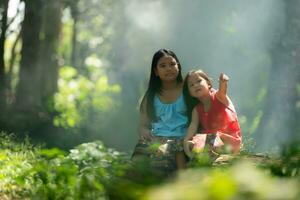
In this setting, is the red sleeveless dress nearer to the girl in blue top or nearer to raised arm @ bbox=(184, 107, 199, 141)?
raised arm @ bbox=(184, 107, 199, 141)

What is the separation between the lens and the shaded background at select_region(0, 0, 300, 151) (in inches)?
642

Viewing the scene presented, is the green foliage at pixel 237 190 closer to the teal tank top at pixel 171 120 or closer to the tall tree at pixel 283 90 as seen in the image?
the teal tank top at pixel 171 120

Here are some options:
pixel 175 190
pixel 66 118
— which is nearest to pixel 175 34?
pixel 66 118

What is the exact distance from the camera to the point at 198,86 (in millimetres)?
6184

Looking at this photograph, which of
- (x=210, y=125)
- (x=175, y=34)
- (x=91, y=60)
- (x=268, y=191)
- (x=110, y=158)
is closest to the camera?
(x=268, y=191)

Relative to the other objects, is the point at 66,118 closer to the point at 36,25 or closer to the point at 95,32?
the point at 36,25

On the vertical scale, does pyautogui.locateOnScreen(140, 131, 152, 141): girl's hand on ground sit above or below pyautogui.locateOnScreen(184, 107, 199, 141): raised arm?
below

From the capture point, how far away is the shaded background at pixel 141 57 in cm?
1631

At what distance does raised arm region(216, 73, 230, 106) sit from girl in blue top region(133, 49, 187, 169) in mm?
457

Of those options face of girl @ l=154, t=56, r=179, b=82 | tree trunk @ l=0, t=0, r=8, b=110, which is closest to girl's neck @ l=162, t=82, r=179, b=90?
face of girl @ l=154, t=56, r=179, b=82

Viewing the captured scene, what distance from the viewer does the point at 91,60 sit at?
4703 cm

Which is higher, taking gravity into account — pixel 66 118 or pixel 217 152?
pixel 217 152

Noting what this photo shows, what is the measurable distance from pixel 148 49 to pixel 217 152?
19584 mm

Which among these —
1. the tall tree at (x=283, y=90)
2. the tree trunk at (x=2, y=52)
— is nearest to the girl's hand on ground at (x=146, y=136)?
the tree trunk at (x=2, y=52)
